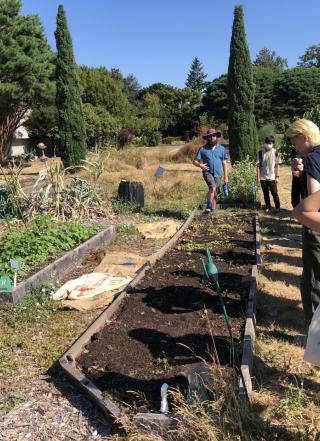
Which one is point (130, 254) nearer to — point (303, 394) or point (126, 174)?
point (303, 394)

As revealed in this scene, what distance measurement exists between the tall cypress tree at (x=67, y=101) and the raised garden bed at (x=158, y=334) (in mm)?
16196

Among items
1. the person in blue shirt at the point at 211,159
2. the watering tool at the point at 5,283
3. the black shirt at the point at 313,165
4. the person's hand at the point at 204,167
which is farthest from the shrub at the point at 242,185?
the black shirt at the point at 313,165

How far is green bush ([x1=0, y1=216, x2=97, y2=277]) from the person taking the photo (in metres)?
6.26

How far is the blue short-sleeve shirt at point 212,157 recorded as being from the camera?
9523 mm

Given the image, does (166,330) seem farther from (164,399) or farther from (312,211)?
(312,211)

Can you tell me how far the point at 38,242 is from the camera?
677 centimetres

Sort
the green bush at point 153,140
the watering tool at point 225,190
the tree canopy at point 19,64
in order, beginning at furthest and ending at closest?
1. the green bush at point 153,140
2. the tree canopy at point 19,64
3. the watering tool at point 225,190

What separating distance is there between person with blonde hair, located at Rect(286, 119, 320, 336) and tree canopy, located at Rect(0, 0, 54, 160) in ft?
77.5

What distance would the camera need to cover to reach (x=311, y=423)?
2.70 m

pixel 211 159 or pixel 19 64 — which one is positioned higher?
pixel 19 64

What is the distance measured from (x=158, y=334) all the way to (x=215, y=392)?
142cm

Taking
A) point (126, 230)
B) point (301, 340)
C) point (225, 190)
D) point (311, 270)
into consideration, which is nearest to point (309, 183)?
point (311, 270)

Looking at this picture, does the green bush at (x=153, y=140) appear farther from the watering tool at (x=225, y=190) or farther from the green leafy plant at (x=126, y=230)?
the green leafy plant at (x=126, y=230)

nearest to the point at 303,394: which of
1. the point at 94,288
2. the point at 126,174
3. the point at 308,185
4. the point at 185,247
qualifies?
the point at 308,185
